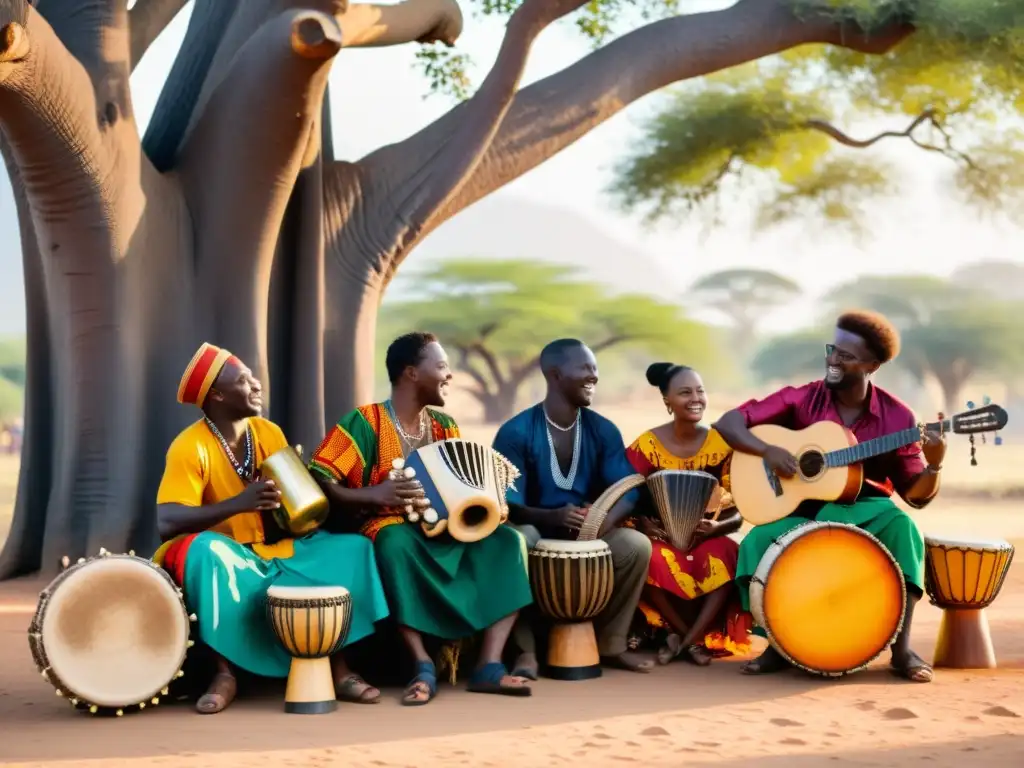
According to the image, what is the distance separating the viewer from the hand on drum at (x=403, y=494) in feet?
20.4

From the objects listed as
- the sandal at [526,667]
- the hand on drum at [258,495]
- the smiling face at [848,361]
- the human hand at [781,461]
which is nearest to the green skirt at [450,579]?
the sandal at [526,667]

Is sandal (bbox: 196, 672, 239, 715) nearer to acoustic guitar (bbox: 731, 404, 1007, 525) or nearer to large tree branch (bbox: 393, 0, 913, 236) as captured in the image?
acoustic guitar (bbox: 731, 404, 1007, 525)

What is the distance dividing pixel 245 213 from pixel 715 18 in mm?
4654

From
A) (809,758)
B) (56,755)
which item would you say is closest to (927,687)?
(809,758)

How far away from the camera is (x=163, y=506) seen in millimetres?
6062

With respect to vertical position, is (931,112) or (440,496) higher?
(931,112)

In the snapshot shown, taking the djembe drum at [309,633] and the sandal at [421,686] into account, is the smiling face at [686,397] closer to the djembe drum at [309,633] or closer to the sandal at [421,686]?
the sandal at [421,686]

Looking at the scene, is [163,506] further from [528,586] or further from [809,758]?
[809,758]

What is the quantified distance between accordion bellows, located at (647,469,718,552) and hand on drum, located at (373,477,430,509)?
1299mm

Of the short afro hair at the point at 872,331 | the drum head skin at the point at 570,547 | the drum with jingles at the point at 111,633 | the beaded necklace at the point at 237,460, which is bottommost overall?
the drum with jingles at the point at 111,633

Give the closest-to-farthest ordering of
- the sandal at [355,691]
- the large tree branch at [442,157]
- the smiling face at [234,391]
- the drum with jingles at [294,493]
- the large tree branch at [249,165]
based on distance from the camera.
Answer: the sandal at [355,691]
the drum with jingles at [294,493]
the smiling face at [234,391]
the large tree branch at [249,165]
the large tree branch at [442,157]

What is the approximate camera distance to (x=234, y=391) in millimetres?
6258

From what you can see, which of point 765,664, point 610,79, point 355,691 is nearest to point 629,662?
point 765,664

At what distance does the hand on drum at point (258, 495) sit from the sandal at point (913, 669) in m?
2.83
